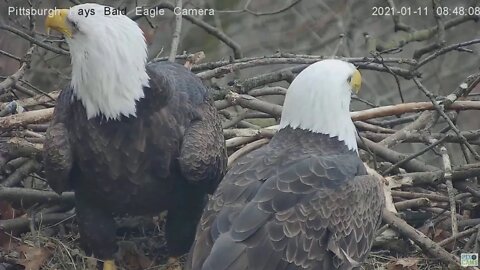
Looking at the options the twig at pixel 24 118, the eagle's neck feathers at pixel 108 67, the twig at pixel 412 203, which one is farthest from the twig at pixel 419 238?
the twig at pixel 24 118

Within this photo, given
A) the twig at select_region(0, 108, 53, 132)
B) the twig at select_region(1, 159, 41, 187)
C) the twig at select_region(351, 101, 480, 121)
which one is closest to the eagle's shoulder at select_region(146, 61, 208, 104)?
the twig at select_region(0, 108, 53, 132)

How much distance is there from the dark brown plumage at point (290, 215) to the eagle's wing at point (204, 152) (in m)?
0.21

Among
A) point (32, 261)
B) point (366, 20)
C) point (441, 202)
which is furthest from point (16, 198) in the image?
point (366, 20)

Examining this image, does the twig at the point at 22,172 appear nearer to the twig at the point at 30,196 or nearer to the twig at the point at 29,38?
the twig at the point at 30,196

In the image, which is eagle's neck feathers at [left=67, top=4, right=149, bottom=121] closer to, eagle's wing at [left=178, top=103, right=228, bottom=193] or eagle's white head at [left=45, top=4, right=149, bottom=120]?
eagle's white head at [left=45, top=4, right=149, bottom=120]

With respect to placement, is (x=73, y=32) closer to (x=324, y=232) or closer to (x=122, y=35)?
(x=122, y=35)

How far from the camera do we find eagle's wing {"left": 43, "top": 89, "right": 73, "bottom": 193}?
15.5 feet

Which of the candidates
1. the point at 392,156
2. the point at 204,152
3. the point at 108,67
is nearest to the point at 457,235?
the point at 392,156

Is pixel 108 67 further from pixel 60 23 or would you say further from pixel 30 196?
pixel 30 196

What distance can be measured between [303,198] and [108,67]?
110 centimetres

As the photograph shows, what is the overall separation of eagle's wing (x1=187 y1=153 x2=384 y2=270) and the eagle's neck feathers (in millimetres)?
614

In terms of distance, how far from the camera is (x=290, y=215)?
425 cm

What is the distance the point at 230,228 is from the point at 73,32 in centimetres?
120

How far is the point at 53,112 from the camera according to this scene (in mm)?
5016
